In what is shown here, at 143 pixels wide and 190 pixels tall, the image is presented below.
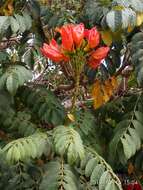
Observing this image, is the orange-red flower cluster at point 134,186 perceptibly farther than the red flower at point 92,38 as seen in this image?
Yes

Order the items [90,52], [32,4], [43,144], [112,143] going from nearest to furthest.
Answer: [43,144]
[90,52]
[112,143]
[32,4]

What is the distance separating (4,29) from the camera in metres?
2.32

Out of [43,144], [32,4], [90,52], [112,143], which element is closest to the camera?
[43,144]

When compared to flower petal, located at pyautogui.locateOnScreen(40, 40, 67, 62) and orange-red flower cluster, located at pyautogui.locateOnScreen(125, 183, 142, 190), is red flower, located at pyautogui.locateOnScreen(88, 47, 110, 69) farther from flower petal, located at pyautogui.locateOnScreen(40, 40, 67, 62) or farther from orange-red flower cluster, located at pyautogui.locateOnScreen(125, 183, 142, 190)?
orange-red flower cluster, located at pyautogui.locateOnScreen(125, 183, 142, 190)

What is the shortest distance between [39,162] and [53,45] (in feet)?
1.74

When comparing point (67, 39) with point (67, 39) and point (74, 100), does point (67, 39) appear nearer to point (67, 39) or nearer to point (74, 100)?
point (67, 39)

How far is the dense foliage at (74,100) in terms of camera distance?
6.68ft

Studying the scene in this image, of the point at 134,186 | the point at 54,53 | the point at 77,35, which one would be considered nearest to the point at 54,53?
the point at 54,53

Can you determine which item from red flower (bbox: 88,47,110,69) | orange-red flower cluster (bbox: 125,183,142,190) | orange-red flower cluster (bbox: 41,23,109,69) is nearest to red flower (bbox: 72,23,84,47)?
orange-red flower cluster (bbox: 41,23,109,69)

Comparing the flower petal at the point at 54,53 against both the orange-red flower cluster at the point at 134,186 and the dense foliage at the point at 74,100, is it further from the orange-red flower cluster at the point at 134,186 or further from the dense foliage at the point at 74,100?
the orange-red flower cluster at the point at 134,186

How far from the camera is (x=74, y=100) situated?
218 cm

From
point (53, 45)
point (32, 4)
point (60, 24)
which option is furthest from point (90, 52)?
point (32, 4)

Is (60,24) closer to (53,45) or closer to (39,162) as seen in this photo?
(53,45)

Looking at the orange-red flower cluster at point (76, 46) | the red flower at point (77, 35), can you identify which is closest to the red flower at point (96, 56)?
the orange-red flower cluster at point (76, 46)
